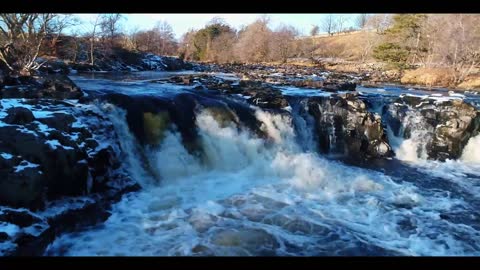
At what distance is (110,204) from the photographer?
25.8 feet

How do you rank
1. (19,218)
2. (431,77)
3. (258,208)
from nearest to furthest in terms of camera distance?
(19,218) → (258,208) → (431,77)

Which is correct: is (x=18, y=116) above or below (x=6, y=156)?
above

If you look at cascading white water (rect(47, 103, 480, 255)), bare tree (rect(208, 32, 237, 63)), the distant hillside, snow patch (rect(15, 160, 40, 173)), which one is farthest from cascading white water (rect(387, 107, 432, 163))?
the distant hillside

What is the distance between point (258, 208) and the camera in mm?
7941

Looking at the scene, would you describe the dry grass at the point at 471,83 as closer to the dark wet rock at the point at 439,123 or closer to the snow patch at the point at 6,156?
the dark wet rock at the point at 439,123

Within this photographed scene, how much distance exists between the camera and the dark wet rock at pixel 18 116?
25.3ft

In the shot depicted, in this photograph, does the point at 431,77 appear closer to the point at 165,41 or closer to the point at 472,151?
the point at 472,151

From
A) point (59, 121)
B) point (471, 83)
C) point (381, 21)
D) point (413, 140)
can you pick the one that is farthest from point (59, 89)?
point (381, 21)

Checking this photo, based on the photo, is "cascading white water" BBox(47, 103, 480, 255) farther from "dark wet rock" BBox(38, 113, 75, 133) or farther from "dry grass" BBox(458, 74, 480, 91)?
"dry grass" BBox(458, 74, 480, 91)

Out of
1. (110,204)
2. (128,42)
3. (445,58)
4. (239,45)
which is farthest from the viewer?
(239,45)

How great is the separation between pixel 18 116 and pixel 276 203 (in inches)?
209
